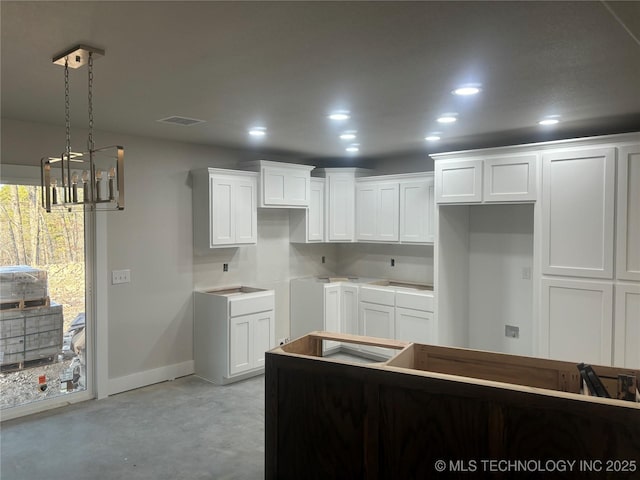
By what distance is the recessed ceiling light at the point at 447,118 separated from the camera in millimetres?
3646

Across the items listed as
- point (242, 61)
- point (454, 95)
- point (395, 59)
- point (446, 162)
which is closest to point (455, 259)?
point (446, 162)

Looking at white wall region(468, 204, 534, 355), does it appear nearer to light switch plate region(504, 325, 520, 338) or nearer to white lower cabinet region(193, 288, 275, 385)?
light switch plate region(504, 325, 520, 338)

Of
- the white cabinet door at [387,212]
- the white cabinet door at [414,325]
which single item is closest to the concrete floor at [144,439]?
the white cabinet door at [414,325]

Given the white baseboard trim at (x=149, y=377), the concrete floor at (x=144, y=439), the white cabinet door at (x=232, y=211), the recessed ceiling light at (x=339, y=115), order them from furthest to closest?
the white cabinet door at (x=232, y=211) < the white baseboard trim at (x=149, y=377) < the recessed ceiling light at (x=339, y=115) < the concrete floor at (x=144, y=439)

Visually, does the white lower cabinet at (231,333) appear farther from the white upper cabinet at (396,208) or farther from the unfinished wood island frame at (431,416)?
the unfinished wood island frame at (431,416)

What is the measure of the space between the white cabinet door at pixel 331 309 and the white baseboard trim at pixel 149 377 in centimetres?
164

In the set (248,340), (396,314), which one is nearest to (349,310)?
(396,314)

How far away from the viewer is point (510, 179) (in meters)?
4.41

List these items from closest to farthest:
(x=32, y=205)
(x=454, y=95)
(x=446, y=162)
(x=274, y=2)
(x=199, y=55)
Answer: (x=274, y=2) → (x=199, y=55) → (x=454, y=95) → (x=32, y=205) → (x=446, y=162)

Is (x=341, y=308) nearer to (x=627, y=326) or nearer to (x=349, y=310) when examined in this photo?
(x=349, y=310)

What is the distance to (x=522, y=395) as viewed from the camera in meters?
2.03

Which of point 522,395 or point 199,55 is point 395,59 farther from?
point 522,395

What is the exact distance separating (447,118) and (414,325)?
2440 mm

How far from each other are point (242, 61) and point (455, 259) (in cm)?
354
